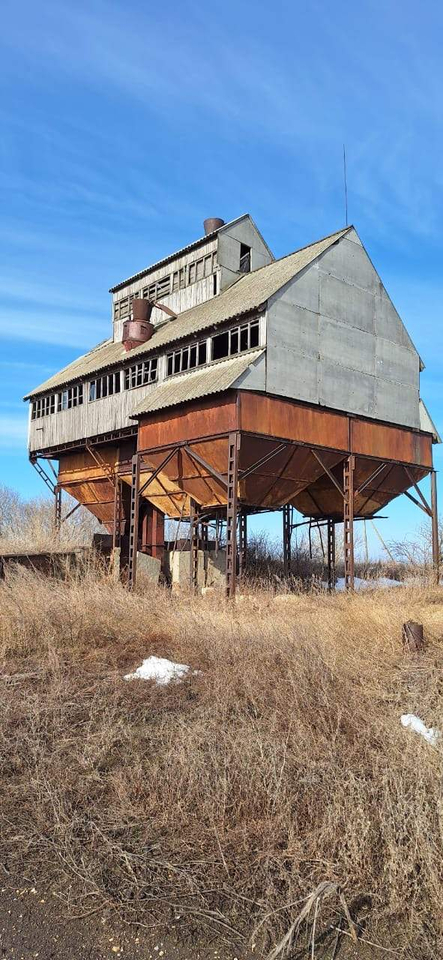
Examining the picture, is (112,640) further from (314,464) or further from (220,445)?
(314,464)

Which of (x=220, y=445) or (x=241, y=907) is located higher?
(x=220, y=445)

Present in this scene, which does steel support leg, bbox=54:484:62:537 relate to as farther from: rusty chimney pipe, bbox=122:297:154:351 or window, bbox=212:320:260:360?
window, bbox=212:320:260:360

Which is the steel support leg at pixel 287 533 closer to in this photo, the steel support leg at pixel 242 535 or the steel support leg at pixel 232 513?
the steel support leg at pixel 242 535

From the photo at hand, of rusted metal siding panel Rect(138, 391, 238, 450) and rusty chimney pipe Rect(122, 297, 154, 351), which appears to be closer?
rusted metal siding panel Rect(138, 391, 238, 450)

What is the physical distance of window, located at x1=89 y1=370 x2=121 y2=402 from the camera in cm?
2530

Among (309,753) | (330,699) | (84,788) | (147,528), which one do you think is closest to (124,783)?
(84,788)

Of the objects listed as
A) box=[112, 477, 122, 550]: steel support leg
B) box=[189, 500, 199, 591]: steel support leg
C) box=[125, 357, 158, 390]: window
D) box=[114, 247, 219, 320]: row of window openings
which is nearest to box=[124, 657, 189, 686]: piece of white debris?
box=[189, 500, 199, 591]: steel support leg

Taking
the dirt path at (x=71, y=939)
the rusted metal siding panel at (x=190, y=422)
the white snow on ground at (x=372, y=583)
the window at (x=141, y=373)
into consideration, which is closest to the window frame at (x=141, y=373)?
the window at (x=141, y=373)

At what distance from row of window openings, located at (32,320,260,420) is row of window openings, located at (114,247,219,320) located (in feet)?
13.4

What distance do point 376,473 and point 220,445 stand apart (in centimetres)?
596

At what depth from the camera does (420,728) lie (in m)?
7.27

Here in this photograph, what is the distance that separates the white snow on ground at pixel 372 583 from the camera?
1805 cm

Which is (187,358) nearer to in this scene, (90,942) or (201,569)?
(201,569)

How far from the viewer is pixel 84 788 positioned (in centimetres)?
636
